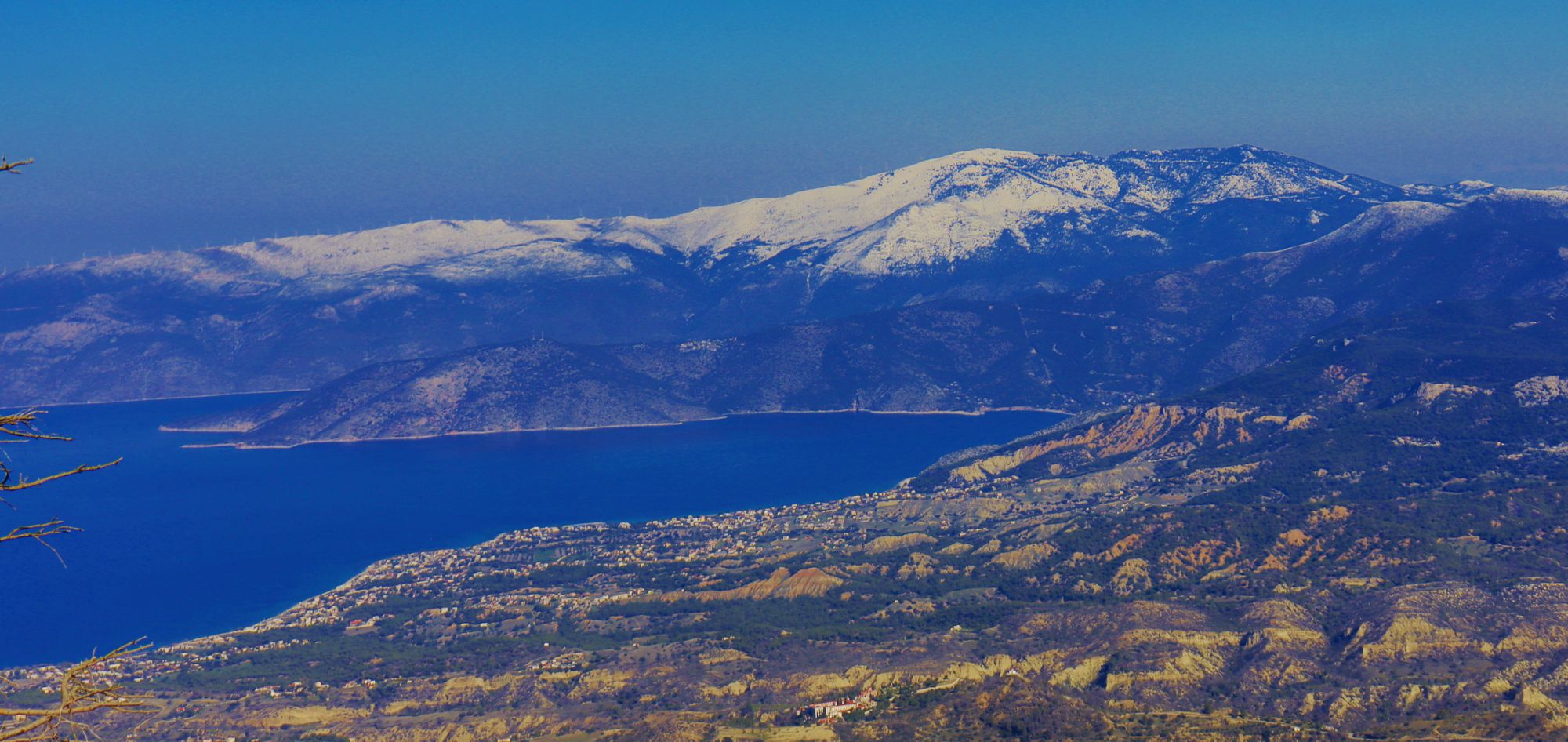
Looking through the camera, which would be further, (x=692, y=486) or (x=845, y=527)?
(x=692, y=486)

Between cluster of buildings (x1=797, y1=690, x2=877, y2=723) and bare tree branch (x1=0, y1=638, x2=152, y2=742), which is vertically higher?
bare tree branch (x1=0, y1=638, x2=152, y2=742)

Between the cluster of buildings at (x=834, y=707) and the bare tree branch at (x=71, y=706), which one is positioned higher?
the bare tree branch at (x=71, y=706)

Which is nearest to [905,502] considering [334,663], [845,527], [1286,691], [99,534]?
[845,527]

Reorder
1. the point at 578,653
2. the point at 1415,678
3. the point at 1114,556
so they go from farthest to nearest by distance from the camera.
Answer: the point at 1114,556 < the point at 578,653 < the point at 1415,678

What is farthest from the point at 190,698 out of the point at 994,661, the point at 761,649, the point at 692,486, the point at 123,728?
the point at 692,486

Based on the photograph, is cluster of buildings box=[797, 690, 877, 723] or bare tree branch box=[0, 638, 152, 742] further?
cluster of buildings box=[797, 690, 877, 723]

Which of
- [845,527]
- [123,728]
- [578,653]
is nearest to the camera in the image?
[123,728]

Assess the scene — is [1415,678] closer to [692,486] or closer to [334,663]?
[334,663]

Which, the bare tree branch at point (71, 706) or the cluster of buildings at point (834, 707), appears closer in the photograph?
the bare tree branch at point (71, 706)

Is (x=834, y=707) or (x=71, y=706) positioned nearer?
(x=71, y=706)

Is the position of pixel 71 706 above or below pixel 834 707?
above
